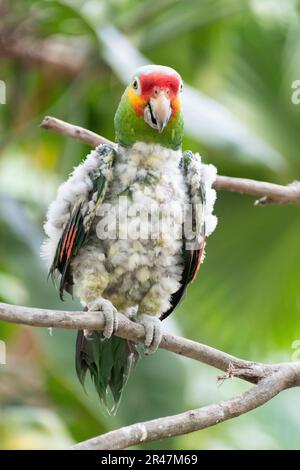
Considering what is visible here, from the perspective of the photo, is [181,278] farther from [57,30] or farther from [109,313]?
[57,30]

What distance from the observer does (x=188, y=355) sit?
1932mm

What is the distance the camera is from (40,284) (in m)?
3.18

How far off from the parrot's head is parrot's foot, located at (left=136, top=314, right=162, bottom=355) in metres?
0.48

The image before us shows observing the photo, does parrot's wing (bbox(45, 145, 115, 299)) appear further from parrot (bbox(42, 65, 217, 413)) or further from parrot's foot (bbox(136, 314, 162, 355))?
parrot's foot (bbox(136, 314, 162, 355))

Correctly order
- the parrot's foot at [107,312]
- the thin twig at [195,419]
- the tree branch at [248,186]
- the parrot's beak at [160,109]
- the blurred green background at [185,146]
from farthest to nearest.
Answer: the blurred green background at [185,146] → the tree branch at [248,186] → the parrot's beak at [160,109] → the parrot's foot at [107,312] → the thin twig at [195,419]

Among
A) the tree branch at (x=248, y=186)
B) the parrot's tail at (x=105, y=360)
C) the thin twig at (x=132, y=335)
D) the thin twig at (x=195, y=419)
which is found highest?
the tree branch at (x=248, y=186)

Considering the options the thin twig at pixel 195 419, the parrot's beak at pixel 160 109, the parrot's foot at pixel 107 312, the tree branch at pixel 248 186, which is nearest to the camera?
the thin twig at pixel 195 419

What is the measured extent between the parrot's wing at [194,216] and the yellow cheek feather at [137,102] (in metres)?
0.23

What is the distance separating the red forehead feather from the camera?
82.6 inches

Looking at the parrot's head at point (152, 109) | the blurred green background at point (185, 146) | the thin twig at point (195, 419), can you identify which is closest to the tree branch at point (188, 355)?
the thin twig at point (195, 419)

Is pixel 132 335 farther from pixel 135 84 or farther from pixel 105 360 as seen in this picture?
pixel 135 84

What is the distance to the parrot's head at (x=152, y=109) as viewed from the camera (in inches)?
82.8

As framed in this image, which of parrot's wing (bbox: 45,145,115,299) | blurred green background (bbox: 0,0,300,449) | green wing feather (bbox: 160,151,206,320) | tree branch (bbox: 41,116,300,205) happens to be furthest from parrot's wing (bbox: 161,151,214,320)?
blurred green background (bbox: 0,0,300,449)

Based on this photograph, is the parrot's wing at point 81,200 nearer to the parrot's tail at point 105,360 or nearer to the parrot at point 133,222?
the parrot at point 133,222
